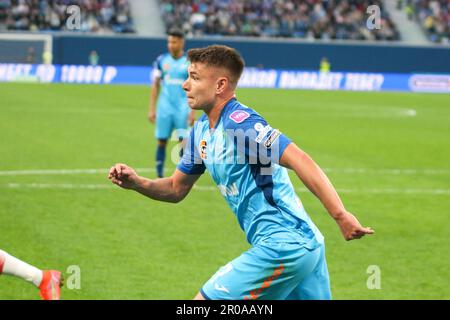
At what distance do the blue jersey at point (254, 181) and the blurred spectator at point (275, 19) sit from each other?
43.2 meters

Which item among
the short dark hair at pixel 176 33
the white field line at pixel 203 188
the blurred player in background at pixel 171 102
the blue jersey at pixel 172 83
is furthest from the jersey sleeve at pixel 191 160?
the blue jersey at pixel 172 83

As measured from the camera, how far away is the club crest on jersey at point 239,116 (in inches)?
195

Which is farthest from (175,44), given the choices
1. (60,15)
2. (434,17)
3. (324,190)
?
(434,17)

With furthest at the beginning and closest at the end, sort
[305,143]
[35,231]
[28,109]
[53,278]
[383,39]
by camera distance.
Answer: [383,39] < [28,109] < [305,143] < [35,231] < [53,278]

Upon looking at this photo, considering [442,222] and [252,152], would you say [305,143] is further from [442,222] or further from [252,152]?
[252,152]

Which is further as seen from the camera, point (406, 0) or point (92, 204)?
point (406, 0)

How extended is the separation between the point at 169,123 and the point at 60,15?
3241cm

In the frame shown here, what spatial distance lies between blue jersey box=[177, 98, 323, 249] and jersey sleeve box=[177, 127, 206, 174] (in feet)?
1.00

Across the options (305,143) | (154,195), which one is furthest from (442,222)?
(305,143)

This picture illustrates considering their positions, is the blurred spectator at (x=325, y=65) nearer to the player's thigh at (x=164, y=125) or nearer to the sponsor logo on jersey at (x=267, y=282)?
the player's thigh at (x=164, y=125)

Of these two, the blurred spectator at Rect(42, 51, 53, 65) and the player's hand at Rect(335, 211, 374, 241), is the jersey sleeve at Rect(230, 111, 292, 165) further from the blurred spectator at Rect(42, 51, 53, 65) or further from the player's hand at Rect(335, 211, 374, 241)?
the blurred spectator at Rect(42, 51, 53, 65)
